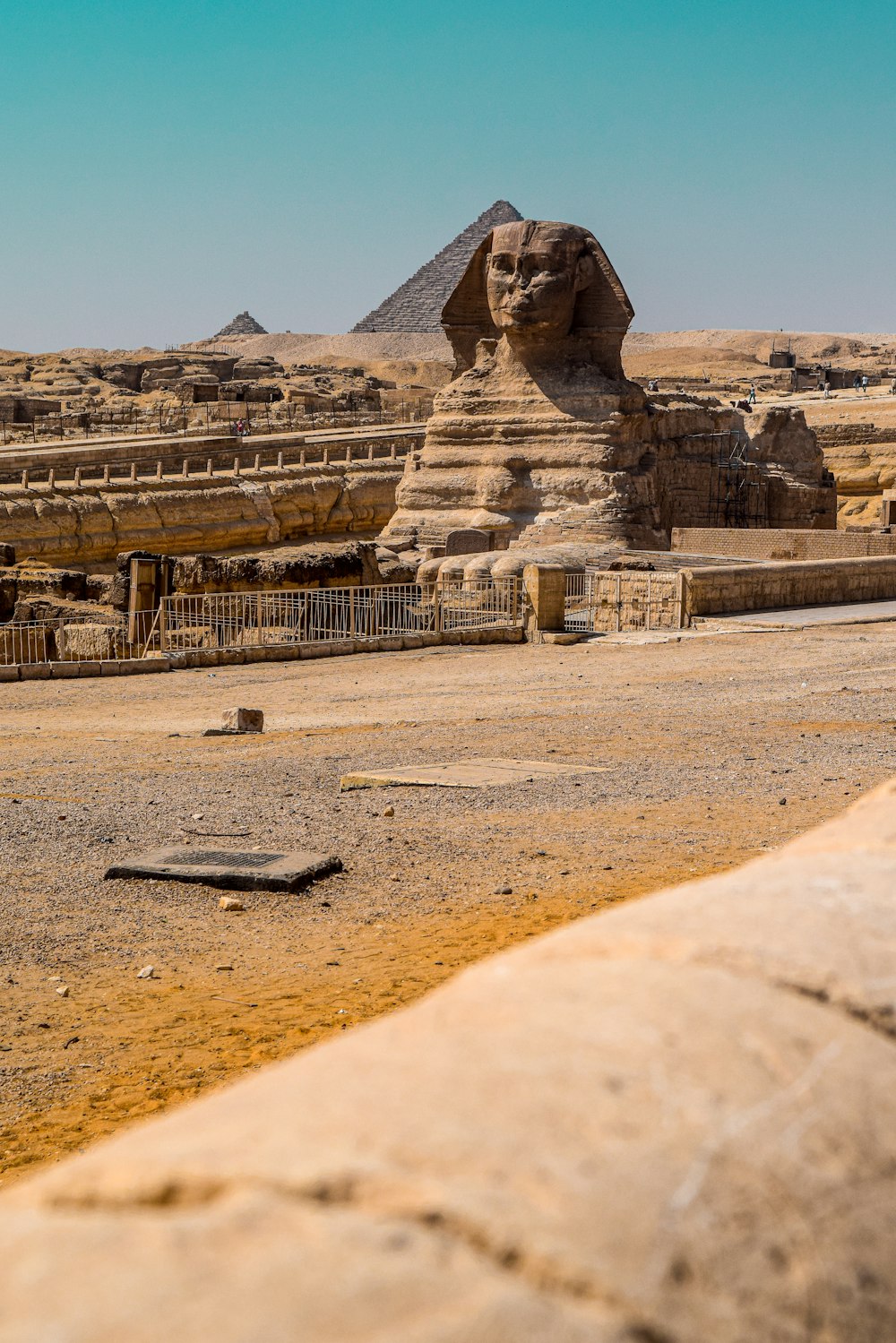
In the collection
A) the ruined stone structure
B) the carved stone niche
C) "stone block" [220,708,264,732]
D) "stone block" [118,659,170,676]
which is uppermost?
the ruined stone structure

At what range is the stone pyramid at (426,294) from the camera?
395 feet

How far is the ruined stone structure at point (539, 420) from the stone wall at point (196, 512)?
8.96m

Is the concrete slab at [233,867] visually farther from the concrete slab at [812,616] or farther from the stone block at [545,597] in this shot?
the concrete slab at [812,616]

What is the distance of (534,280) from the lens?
26.5m

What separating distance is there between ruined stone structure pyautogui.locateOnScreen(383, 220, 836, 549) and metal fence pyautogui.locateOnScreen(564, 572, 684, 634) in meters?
5.88

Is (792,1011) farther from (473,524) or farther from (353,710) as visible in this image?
(473,524)

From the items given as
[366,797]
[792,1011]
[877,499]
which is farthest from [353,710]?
[877,499]

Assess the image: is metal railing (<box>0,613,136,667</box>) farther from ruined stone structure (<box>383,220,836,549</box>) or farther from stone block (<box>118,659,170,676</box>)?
ruined stone structure (<box>383,220,836,549</box>)

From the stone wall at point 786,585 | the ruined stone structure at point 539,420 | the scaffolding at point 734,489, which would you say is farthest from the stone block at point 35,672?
the scaffolding at point 734,489

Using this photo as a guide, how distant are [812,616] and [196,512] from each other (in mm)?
20743

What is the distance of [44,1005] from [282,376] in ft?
217

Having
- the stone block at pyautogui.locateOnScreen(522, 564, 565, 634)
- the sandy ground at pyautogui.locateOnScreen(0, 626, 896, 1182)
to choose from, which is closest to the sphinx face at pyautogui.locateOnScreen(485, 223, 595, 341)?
the stone block at pyautogui.locateOnScreen(522, 564, 565, 634)

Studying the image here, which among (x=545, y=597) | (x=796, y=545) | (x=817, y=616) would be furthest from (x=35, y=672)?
(x=796, y=545)

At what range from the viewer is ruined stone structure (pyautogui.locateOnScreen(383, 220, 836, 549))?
25.9 meters
